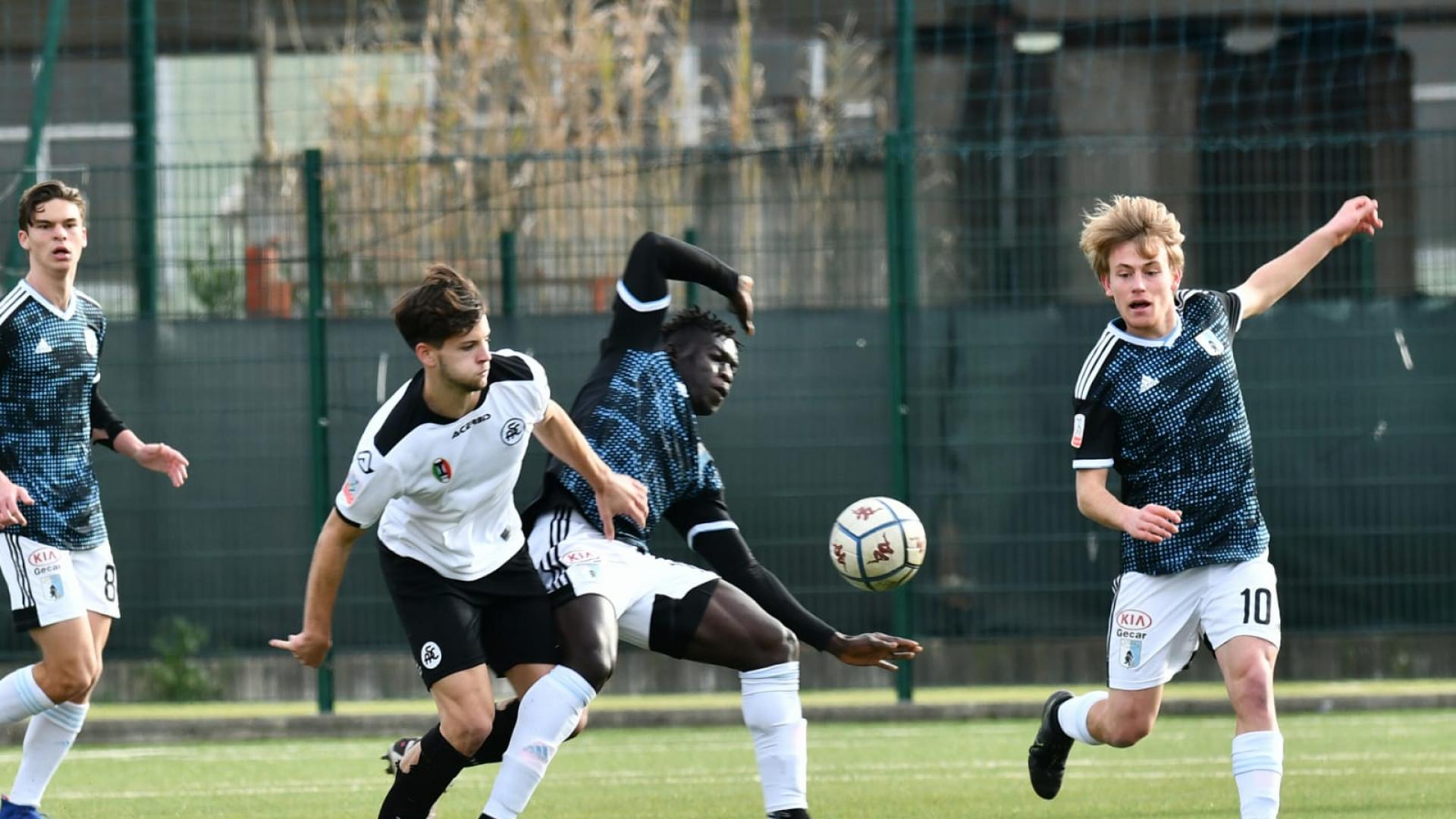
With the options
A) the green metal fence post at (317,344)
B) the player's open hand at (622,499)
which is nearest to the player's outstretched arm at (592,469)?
the player's open hand at (622,499)

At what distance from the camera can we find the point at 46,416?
7246mm

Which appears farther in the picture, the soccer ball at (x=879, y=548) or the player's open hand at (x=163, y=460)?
the player's open hand at (x=163, y=460)

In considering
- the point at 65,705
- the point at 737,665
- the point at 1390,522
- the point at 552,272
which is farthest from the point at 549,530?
the point at 1390,522

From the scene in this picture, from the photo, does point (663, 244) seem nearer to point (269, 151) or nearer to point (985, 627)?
point (985, 627)

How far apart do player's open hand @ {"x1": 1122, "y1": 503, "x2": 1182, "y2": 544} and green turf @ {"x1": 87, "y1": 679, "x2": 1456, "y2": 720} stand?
5.27 m

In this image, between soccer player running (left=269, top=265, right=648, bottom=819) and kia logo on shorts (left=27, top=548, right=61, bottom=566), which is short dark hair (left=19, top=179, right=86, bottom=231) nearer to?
kia logo on shorts (left=27, top=548, right=61, bottom=566)

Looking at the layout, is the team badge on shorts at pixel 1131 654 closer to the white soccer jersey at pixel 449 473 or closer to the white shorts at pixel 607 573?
the white shorts at pixel 607 573

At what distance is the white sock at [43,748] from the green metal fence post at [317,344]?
4119 mm

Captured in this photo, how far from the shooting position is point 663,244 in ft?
23.4

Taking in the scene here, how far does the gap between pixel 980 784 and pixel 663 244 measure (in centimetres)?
258

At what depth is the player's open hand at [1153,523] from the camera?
19.6 ft

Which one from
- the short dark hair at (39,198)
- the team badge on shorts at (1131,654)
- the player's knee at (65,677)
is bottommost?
the player's knee at (65,677)

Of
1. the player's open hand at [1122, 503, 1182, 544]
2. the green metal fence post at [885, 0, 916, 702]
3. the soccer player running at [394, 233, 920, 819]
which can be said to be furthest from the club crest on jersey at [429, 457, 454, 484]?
the green metal fence post at [885, 0, 916, 702]

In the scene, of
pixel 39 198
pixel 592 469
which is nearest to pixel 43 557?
pixel 39 198
